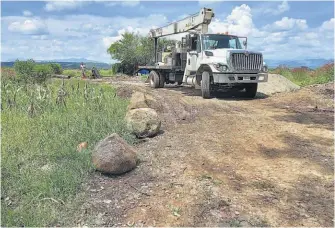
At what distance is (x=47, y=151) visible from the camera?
593cm

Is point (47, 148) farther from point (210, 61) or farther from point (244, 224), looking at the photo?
point (210, 61)

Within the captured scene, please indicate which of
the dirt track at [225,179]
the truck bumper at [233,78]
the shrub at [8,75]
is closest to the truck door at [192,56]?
the truck bumper at [233,78]

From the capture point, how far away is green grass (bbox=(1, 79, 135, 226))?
Result: 14.5 ft

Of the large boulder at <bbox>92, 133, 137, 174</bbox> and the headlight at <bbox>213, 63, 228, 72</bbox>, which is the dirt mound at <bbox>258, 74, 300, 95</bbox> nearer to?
the headlight at <bbox>213, 63, 228, 72</bbox>

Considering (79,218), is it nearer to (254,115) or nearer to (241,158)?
(241,158)

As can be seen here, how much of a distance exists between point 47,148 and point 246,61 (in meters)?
8.60

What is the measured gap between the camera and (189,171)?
18.6ft

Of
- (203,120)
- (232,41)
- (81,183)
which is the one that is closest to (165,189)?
(81,183)

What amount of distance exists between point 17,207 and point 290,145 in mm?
4944

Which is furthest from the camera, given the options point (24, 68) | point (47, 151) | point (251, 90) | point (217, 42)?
point (24, 68)

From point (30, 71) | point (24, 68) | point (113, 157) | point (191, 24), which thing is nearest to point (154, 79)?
point (191, 24)

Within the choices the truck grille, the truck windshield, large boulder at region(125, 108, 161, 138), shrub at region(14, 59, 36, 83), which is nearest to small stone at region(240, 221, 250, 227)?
large boulder at region(125, 108, 161, 138)

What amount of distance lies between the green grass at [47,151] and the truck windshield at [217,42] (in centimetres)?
568

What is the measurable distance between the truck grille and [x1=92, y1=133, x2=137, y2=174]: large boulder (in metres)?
7.77
